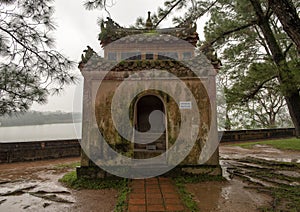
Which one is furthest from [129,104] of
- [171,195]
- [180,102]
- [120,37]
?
[120,37]

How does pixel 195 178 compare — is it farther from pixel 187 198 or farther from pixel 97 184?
pixel 97 184

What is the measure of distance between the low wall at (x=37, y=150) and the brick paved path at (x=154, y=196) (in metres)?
6.63

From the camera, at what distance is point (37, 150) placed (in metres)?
8.90

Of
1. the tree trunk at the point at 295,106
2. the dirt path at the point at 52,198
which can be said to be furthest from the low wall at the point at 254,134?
the dirt path at the point at 52,198

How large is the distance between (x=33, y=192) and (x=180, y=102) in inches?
148

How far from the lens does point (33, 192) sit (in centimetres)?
398

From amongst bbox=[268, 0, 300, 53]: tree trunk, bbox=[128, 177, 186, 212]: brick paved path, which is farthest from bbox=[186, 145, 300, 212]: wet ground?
bbox=[268, 0, 300, 53]: tree trunk

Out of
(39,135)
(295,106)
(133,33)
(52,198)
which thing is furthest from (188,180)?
(39,135)

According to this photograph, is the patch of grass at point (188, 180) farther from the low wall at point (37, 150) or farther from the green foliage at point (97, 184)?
the low wall at point (37, 150)

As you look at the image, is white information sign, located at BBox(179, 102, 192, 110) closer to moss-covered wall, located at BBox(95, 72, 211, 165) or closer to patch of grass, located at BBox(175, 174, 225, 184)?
moss-covered wall, located at BBox(95, 72, 211, 165)

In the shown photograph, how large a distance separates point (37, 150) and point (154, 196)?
773 cm

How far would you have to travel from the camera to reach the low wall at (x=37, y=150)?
848 cm

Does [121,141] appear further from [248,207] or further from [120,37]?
[120,37]

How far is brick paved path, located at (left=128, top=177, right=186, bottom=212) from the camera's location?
9.57 feet
